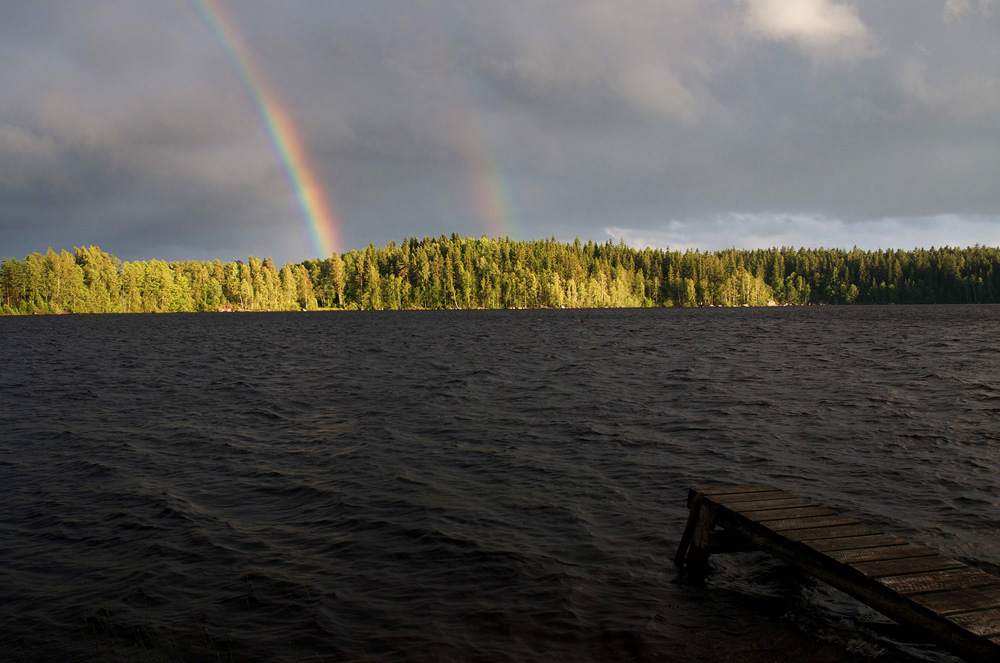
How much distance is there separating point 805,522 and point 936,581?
1.88 m

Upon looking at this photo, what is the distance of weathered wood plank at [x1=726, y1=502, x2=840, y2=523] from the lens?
858 centimetres

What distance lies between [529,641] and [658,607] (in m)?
2.03

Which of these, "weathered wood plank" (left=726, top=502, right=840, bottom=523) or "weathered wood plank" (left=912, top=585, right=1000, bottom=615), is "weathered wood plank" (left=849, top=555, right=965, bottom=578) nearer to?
"weathered wood plank" (left=912, top=585, right=1000, bottom=615)

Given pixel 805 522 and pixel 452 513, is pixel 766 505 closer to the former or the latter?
pixel 805 522

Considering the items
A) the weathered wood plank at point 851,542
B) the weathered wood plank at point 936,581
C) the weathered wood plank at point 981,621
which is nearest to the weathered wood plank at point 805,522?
the weathered wood plank at point 851,542

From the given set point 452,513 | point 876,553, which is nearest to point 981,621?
point 876,553

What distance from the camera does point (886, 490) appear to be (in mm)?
13461

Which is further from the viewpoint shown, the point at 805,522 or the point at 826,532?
the point at 805,522

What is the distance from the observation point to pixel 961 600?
6.17 meters

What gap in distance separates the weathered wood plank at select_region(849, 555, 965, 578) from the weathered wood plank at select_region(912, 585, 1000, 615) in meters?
0.43

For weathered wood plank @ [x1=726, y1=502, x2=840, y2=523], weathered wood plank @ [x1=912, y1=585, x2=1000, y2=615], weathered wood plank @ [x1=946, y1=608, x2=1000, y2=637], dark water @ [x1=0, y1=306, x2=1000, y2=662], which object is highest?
weathered wood plank @ [x1=726, y1=502, x2=840, y2=523]

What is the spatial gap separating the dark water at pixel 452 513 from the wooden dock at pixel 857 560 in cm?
102

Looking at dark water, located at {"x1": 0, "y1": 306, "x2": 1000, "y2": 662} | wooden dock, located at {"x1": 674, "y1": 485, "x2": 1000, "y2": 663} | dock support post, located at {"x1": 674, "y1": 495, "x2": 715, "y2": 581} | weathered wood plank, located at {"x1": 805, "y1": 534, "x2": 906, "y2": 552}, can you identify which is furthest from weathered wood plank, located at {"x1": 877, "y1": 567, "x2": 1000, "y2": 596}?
dock support post, located at {"x1": 674, "y1": 495, "x2": 715, "y2": 581}

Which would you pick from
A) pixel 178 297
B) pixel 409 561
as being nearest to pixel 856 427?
pixel 409 561
